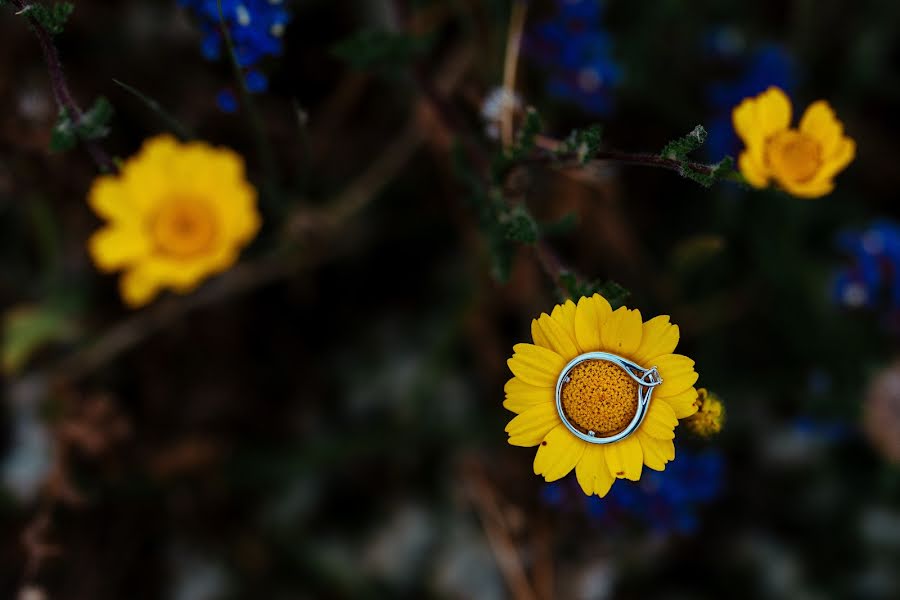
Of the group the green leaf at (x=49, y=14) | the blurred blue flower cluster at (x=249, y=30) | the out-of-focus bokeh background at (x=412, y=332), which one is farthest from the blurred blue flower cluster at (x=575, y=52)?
the green leaf at (x=49, y=14)

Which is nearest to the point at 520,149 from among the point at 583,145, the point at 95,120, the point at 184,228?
the point at 583,145

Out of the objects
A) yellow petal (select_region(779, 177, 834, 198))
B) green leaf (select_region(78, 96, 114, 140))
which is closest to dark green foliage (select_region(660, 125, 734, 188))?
yellow petal (select_region(779, 177, 834, 198))

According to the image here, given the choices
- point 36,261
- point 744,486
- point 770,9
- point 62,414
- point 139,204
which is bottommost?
point 744,486

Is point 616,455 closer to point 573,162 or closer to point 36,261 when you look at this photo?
point 573,162

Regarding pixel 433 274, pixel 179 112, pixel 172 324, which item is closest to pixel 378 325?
pixel 433 274

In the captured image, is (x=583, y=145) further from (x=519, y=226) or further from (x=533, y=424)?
(x=533, y=424)

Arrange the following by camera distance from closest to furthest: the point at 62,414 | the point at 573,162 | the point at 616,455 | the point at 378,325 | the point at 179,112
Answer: the point at 616,455, the point at 573,162, the point at 62,414, the point at 179,112, the point at 378,325

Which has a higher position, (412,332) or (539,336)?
(412,332)

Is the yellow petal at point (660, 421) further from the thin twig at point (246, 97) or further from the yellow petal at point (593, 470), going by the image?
the thin twig at point (246, 97)
